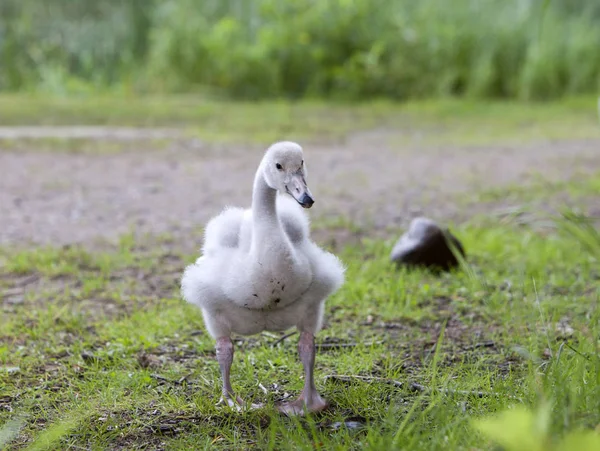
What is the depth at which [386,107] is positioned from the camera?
12.3 metres

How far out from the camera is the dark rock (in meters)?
5.05

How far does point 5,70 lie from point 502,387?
11792 millimetres

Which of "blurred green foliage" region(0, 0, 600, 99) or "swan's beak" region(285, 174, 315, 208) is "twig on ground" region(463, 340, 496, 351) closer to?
"swan's beak" region(285, 174, 315, 208)

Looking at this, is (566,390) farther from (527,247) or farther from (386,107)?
(386,107)

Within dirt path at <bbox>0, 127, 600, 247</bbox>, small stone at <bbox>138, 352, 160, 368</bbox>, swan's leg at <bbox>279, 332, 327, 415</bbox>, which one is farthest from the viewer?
dirt path at <bbox>0, 127, 600, 247</bbox>

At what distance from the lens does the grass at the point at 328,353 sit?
295cm

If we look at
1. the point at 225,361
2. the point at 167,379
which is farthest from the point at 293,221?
the point at 167,379

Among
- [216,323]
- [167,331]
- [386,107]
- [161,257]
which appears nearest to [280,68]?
[386,107]

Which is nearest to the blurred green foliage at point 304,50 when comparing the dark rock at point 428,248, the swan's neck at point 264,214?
the dark rock at point 428,248

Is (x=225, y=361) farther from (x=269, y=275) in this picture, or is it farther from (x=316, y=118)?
(x=316, y=118)

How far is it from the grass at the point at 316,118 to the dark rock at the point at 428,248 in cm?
451

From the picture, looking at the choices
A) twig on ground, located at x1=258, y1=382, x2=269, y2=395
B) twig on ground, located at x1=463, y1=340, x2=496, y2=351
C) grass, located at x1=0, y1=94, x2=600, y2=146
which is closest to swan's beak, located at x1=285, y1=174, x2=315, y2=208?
twig on ground, located at x1=258, y1=382, x2=269, y2=395

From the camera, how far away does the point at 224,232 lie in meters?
3.49

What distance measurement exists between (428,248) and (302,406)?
201 centimetres
